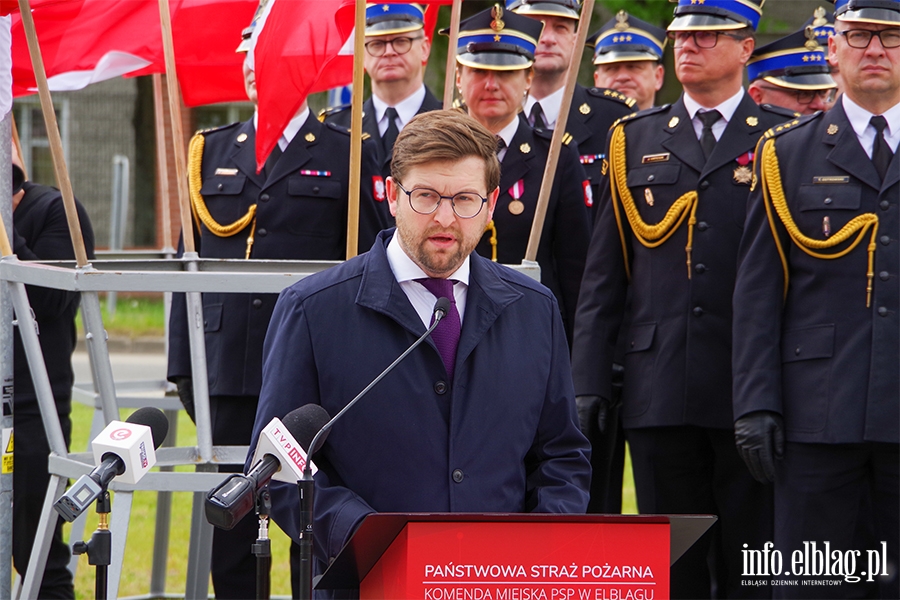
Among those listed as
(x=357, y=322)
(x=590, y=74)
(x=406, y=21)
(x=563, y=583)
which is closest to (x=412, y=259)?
(x=357, y=322)

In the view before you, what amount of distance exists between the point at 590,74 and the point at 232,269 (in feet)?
33.9

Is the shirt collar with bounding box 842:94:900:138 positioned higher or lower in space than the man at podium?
higher

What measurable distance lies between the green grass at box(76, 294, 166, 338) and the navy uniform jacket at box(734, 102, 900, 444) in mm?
11248

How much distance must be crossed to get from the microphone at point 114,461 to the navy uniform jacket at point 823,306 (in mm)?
2303

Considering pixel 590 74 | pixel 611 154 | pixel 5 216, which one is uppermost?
pixel 590 74

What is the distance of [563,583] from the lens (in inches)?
88.7

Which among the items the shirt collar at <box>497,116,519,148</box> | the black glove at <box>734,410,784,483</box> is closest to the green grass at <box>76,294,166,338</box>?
the shirt collar at <box>497,116,519,148</box>

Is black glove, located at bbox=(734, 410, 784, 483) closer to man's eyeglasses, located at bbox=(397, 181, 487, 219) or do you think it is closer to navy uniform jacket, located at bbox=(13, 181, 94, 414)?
man's eyeglasses, located at bbox=(397, 181, 487, 219)

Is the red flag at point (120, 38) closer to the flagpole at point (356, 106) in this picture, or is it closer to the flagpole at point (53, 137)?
the flagpole at point (53, 137)

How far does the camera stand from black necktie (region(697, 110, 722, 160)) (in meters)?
4.67

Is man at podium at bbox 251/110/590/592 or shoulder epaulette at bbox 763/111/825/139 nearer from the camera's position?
man at podium at bbox 251/110/590/592

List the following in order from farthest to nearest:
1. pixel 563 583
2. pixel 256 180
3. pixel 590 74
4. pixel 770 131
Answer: pixel 590 74
pixel 256 180
pixel 770 131
pixel 563 583

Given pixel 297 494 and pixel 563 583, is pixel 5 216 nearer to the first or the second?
pixel 297 494

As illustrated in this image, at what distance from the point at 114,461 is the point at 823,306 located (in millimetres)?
2515
